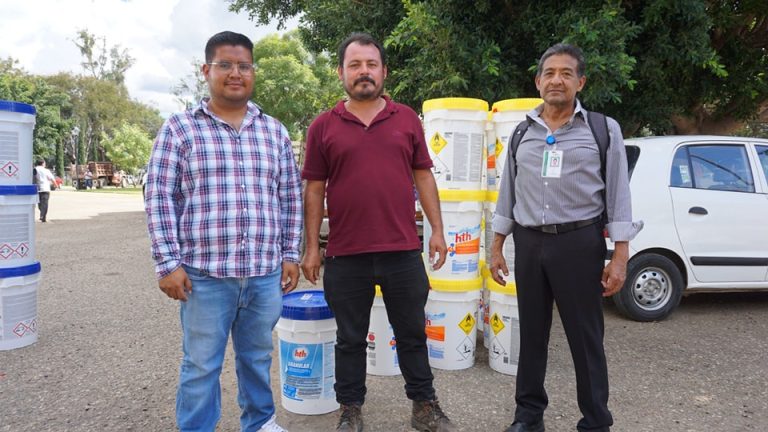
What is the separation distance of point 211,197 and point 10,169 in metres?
2.95

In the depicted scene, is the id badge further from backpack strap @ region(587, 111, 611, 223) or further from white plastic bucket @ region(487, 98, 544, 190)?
white plastic bucket @ region(487, 98, 544, 190)

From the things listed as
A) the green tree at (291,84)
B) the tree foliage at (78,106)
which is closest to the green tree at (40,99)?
the tree foliage at (78,106)

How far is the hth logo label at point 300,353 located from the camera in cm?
304

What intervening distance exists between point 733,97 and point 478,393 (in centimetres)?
632

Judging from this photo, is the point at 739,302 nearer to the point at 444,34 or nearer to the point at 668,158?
the point at 668,158

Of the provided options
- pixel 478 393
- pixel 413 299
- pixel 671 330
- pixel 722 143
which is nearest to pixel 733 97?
pixel 722 143

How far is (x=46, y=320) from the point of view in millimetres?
5059

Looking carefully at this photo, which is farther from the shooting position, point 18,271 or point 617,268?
point 18,271

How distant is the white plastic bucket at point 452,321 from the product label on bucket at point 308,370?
3.12 ft

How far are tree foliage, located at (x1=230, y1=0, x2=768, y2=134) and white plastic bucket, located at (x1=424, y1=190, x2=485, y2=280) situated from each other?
6.97ft

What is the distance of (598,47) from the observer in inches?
201

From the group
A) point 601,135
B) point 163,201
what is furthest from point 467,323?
point 163,201

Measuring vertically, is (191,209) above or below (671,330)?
above

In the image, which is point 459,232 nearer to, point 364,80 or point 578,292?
point 578,292
